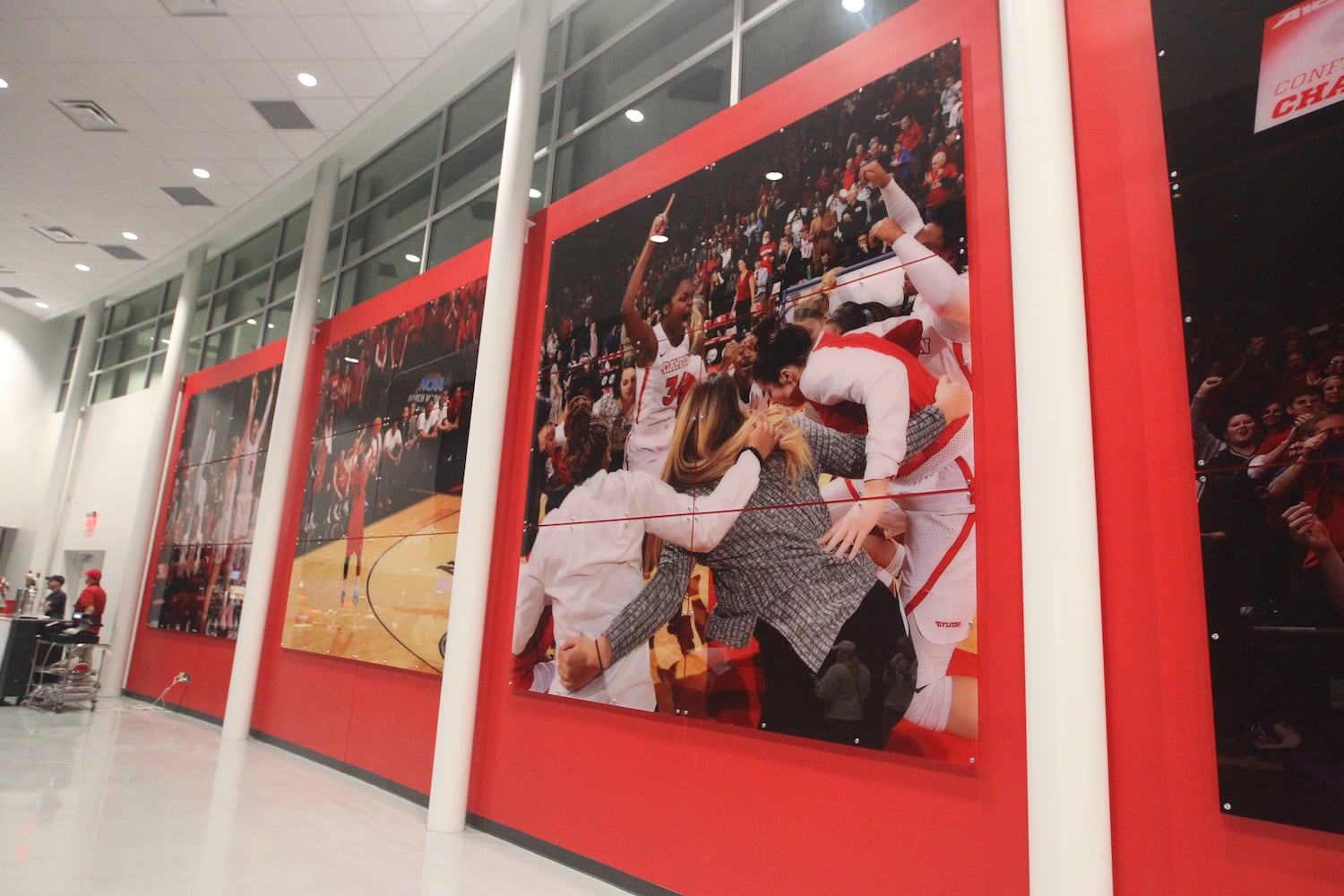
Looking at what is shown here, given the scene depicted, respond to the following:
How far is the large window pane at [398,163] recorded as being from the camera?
26.7 feet

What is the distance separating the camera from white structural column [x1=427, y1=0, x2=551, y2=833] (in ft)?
16.9

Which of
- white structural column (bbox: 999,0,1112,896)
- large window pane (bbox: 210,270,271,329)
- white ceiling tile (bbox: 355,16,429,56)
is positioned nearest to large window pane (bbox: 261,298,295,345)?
large window pane (bbox: 210,270,271,329)

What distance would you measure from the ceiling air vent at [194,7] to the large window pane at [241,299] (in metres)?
4.11

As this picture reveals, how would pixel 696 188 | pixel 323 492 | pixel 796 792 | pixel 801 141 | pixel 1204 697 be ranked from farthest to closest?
1. pixel 323 492
2. pixel 696 188
3. pixel 801 141
4. pixel 796 792
5. pixel 1204 697

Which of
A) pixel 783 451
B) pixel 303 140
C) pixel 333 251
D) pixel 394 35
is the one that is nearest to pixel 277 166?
pixel 303 140

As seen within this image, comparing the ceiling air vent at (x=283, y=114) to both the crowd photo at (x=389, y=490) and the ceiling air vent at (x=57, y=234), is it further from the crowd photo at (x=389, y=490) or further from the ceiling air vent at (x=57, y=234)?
the ceiling air vent at (x=57, y=234)

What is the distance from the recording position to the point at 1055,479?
9.11 ft

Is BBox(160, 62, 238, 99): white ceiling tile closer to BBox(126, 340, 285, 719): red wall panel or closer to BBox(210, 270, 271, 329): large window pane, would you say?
BBox(126, 340, 285, 719): red wall panel

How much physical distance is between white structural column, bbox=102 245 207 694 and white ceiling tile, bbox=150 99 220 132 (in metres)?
3.39

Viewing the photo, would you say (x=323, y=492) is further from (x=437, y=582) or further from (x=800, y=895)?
(x=800, y=895)

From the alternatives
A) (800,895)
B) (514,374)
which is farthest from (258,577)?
(800,895)

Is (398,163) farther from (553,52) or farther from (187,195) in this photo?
(187,195)

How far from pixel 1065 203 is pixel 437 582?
479 centimetres

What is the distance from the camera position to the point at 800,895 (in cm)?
342
